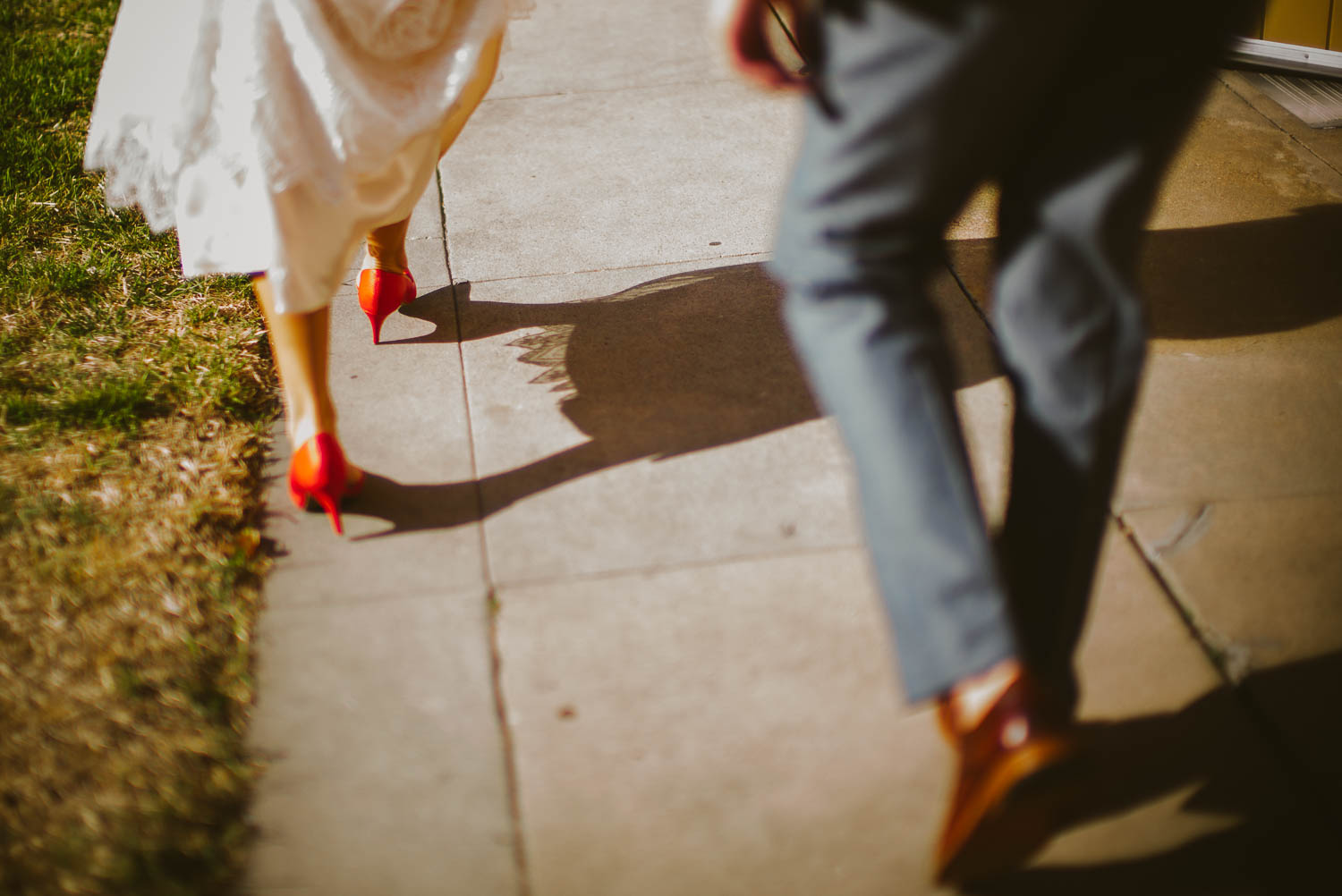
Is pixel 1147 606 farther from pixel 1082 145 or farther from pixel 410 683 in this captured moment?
pixel 410 683

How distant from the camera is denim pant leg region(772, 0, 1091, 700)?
1.22 metres

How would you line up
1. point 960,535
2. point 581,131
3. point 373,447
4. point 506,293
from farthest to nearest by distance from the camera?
point 581,131 → point 506,293 → point 373,447 → point 960,535

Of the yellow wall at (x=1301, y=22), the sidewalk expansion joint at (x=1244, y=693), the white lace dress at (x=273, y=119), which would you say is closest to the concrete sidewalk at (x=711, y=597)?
the sidewalk expansion joint at (x=1244, y=693)

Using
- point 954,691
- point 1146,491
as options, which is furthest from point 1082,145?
point 1146,491

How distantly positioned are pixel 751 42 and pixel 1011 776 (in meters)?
0.94

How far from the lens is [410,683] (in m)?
1.89

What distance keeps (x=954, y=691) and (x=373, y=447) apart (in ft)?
5.08

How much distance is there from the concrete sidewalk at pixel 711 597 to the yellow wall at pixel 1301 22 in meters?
1.21

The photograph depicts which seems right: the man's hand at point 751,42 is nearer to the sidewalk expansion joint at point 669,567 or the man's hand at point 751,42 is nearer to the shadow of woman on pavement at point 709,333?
the sidewalk expansion joint at point 669,567

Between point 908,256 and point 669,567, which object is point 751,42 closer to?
point 908,256

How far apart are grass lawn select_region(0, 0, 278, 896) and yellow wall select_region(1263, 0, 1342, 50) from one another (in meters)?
3.92

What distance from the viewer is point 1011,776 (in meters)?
1.30

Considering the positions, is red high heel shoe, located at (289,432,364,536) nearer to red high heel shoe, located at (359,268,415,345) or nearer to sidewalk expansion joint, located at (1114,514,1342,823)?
red high heel shoe, located at (359,268,415,345)

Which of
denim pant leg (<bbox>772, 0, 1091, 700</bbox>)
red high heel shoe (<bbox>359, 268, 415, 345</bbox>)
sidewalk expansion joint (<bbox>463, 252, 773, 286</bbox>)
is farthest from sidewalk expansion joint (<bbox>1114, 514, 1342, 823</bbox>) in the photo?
red high heel shoe (<bbox>359, 268, 415, 345</bbox>)
